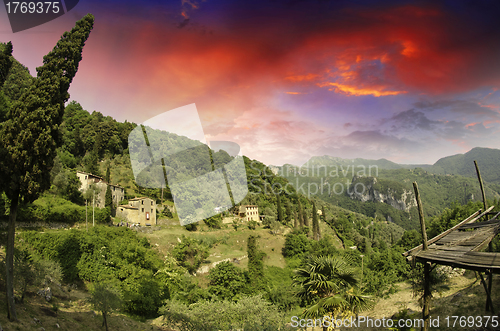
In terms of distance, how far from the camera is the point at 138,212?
36.1m

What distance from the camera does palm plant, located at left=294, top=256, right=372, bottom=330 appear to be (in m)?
7.98

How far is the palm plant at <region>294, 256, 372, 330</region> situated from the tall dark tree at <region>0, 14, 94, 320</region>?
10928mm

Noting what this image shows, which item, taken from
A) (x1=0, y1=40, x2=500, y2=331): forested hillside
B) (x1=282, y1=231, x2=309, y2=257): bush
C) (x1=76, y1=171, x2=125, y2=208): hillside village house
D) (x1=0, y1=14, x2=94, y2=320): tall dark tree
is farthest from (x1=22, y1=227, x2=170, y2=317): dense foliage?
(x1=282, y1=231, x2=309, y2=257): bush

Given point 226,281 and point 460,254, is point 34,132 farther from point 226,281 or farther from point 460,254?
point 226,281

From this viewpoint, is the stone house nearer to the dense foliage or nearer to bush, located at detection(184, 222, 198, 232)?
bush, located at detection(184, 222, 198, 232)

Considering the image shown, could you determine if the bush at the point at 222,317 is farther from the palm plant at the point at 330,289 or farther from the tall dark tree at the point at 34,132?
the tall dark tree at the point at 34,132

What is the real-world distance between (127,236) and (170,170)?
29.8m

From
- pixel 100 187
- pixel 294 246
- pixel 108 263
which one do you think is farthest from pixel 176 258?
pixel 294 246

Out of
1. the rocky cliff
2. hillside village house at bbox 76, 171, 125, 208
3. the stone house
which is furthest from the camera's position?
the rocky cliff

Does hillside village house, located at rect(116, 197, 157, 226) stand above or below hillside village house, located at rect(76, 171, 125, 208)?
below

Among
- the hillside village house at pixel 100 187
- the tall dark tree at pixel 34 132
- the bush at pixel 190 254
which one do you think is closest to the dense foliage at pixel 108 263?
the bush at pixel 190 254

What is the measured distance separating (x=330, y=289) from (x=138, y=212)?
33.9 meters

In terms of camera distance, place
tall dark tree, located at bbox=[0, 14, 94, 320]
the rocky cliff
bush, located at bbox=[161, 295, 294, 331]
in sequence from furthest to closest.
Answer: the rocky cliff < bush, located at bbox=[161, 295, 294, 331] < tall dark tree, located at bbox=[0, 14, 94, 320]

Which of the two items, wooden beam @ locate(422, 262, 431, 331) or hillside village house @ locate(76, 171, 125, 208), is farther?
hillside village house @ locate(76, 171, 125, 208)
